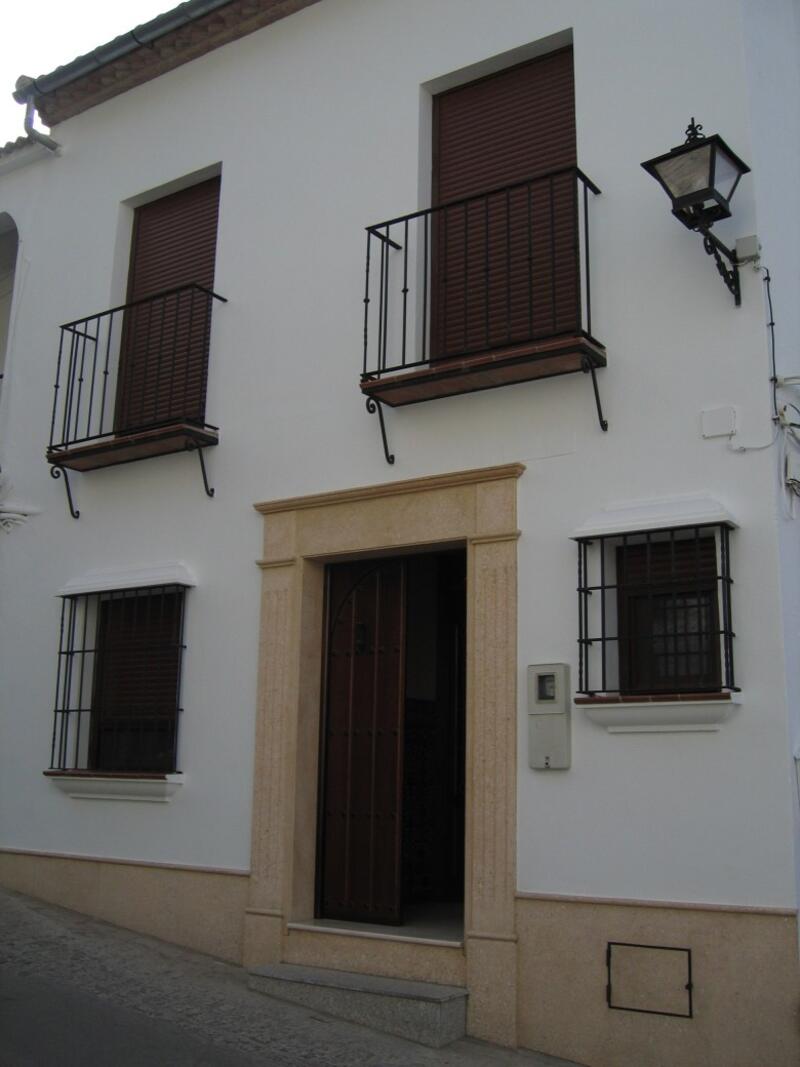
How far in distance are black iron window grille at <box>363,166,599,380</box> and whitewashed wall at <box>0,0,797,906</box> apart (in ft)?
0.55

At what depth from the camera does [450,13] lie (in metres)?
7.62

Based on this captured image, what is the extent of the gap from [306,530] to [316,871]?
2123 millimetres

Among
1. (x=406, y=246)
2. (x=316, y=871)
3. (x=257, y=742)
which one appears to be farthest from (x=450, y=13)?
(x=316, y=871)

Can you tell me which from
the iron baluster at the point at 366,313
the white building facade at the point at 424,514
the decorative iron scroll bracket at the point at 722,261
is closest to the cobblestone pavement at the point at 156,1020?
the white building facade at the point at 424,514

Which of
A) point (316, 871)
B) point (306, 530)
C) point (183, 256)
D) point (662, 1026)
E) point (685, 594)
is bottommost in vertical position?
point (662, 1026)

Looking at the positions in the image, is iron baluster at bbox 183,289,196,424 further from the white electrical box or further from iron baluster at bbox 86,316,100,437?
the white electrical box

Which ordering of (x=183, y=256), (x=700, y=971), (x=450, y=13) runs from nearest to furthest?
(x=700, y=971), (x=450, y=13), (x=183, y=256)

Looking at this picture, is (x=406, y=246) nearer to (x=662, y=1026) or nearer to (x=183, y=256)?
(x=183, y=256)

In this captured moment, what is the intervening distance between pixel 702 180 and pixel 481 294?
6.06 ft

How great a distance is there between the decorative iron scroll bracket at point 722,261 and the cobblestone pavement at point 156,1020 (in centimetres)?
396

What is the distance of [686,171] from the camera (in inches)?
Answer: 225

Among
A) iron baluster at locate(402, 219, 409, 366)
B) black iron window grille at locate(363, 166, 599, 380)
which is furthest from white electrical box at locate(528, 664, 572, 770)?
iron baluster at locate(402, 219, 409, 366)

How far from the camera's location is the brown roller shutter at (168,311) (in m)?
8.55

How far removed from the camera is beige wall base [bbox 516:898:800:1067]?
5227 mm
